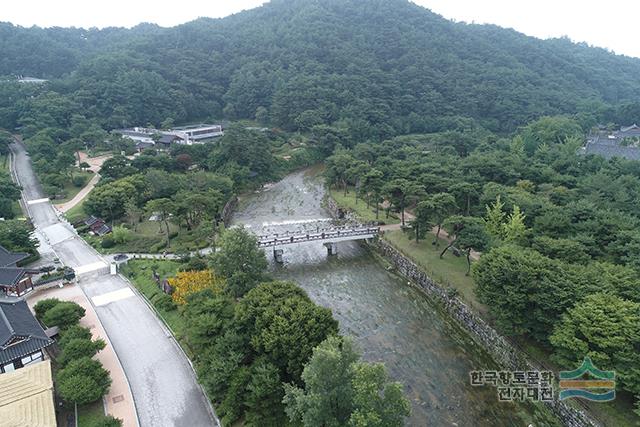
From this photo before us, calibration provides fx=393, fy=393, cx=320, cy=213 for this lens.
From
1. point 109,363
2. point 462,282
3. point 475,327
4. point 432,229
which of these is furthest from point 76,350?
point 432,229

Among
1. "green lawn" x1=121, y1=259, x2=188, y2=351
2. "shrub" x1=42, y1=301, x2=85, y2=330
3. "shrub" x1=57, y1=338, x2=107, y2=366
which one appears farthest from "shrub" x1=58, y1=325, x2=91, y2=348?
"green lawn" x1=121, y1=259, x2=188, y2=351

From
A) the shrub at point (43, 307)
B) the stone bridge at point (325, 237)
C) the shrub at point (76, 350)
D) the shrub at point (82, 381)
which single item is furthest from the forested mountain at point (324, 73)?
the shrub at point (82, 381)

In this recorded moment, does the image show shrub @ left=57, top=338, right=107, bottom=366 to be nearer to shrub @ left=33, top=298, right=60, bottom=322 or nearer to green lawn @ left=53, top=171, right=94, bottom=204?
shrub @ left=33, top=298, right=60, bottom=322

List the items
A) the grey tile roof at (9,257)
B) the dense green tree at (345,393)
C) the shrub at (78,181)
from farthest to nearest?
the shrub at (78,181), the grey tile roof at (9,257), the dense green tree at (345,393)

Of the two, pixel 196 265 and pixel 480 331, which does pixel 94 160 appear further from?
pixel 480 331

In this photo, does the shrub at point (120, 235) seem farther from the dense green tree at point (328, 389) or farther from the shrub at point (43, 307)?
the dense green tree at point (328, 389)
